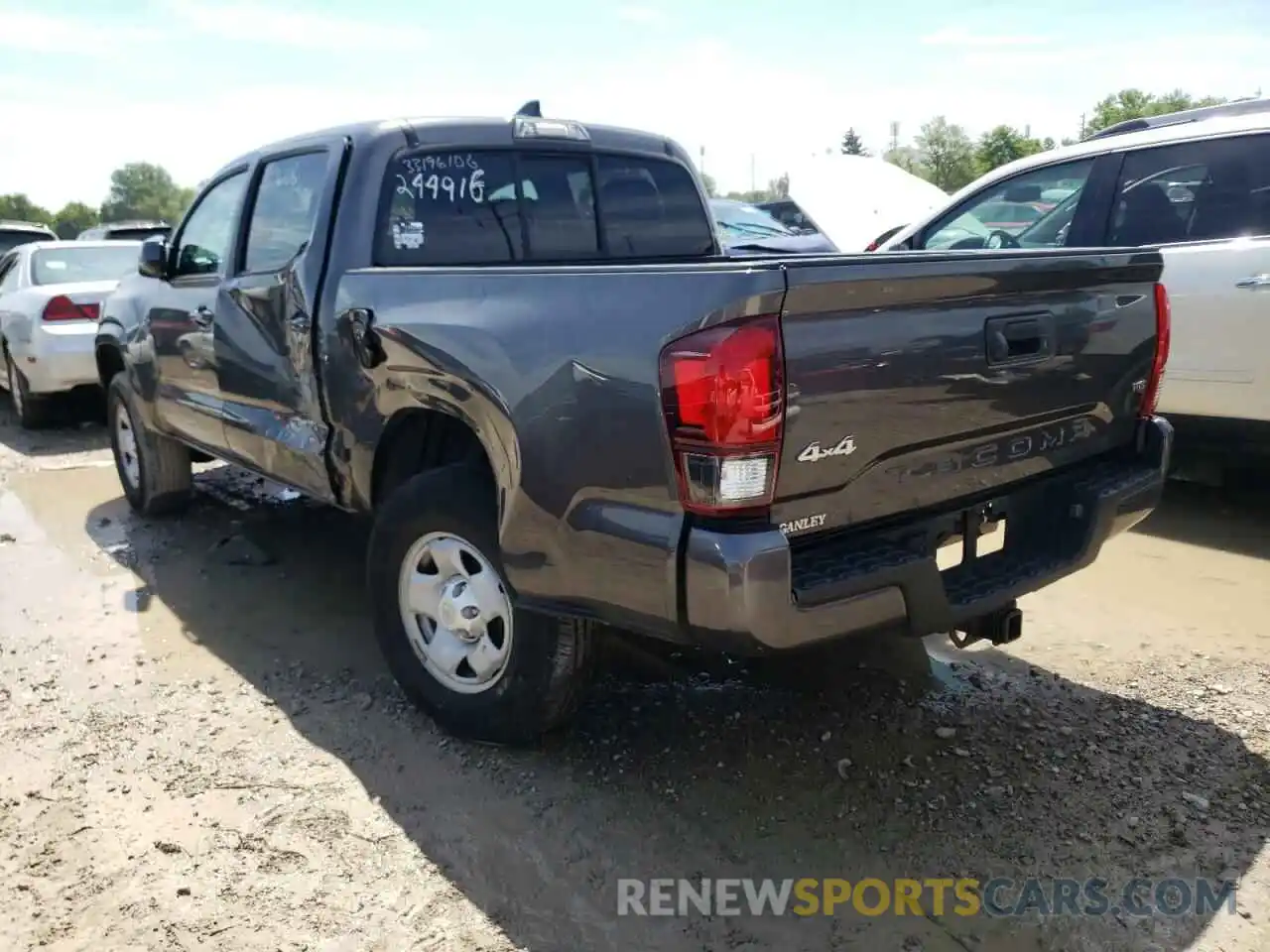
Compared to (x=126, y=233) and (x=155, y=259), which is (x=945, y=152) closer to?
(x=126, y=233)

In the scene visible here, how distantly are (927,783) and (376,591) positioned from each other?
1784mm

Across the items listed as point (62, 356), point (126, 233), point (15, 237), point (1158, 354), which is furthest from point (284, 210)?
point (15, 237)

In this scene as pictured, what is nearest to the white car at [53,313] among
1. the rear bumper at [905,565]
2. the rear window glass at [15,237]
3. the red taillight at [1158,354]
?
the rear bumper at [905,565]

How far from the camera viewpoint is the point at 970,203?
5.76m

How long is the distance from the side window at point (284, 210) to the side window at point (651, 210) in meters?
1.11

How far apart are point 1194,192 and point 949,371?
3194mm

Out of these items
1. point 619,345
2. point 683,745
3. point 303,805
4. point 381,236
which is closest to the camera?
point 619,345

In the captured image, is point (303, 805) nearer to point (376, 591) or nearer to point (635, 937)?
point (376, 591)

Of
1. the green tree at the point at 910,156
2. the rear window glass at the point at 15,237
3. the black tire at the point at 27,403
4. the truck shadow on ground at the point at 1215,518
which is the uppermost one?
the green tree at the point at 910,156

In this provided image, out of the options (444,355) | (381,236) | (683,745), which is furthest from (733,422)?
(381,236)

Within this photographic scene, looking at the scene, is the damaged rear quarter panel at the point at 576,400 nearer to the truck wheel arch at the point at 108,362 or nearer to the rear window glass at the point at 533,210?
the rear window glass at the point at 533,210

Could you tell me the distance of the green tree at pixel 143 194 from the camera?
91750 mm

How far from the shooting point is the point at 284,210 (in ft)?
14.0

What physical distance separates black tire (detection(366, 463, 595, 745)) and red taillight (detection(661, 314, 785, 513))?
791 millimetres
